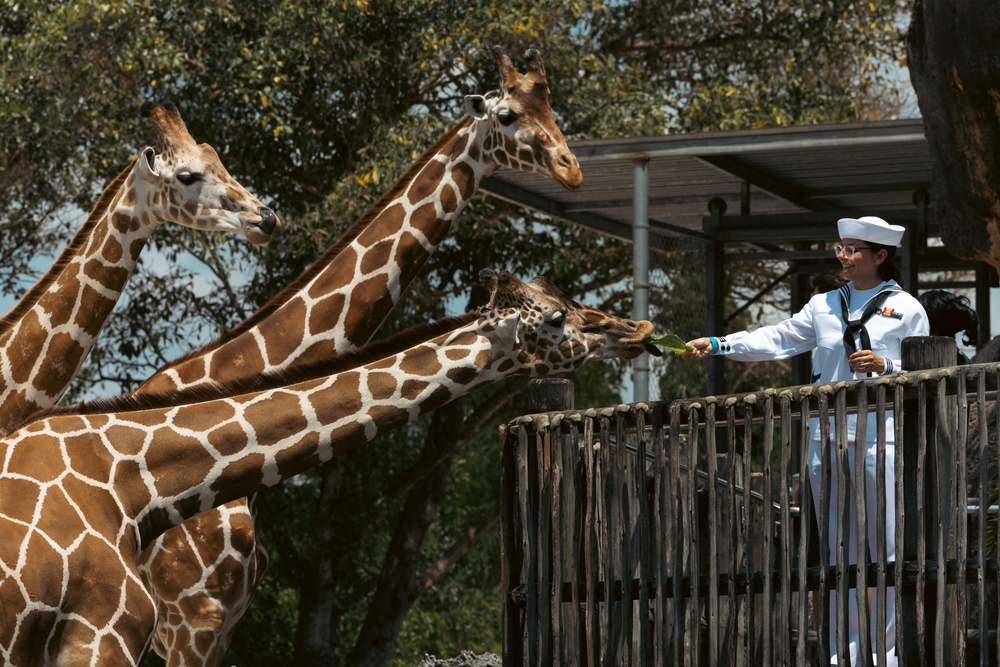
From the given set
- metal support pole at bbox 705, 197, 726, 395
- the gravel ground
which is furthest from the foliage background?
the gravel ground

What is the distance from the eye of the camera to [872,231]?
6.67 metres

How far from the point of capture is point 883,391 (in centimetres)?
538

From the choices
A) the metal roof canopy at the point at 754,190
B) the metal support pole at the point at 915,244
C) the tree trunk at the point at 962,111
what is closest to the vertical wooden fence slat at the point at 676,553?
the metal roof canopy at the point at 754,190

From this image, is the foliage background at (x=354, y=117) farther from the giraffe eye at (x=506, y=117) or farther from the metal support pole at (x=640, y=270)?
the giraffe eye at (x=506, y=117)

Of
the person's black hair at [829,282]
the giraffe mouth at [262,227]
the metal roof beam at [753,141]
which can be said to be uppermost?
the metal roof beam at [753,141]

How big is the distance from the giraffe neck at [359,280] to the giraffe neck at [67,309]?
0.83 m

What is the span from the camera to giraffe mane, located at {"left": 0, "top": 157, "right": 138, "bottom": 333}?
7.75 m

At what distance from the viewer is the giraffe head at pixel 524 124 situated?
771 cm

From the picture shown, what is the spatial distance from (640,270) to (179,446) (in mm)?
4909

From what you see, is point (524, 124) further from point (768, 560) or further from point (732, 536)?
point (768, 560)

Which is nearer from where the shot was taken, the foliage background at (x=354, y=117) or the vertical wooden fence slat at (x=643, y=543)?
the vertical wooden fence slat at (x=643, y=543)

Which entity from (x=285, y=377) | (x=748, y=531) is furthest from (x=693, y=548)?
(x=285, y=377)

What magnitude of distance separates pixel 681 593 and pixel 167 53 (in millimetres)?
9772

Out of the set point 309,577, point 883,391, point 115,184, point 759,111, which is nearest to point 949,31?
point 883,391
